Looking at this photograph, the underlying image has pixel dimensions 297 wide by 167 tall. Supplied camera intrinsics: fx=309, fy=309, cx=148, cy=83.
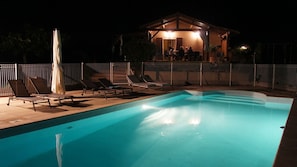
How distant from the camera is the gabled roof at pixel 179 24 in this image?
22.3m

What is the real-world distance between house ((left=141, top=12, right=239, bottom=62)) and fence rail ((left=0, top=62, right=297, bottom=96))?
3261mm

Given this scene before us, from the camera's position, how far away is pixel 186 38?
24047 millimetres

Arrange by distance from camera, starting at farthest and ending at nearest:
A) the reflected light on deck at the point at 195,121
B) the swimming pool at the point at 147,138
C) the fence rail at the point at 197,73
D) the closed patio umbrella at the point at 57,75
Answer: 1. the fence rail at the point at 197,73
2. the closed patio umbrella at the point at 57,75
3. the reflected light on deck at the point at 195,121
4. the swimming pool at the point at 147,138

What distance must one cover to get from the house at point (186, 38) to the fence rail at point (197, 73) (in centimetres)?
326

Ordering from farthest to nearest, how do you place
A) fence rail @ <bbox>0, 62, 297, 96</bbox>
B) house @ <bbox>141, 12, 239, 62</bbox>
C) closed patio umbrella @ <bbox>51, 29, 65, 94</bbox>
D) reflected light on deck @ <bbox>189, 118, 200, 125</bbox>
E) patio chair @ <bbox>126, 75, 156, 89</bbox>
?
house @ <bbox>141, 12, 239, 62</bbox>, fence rail @ <bbox>0, 62, 297, 96</bbox>, patio chair @ <bbox>126, 75, 156, 89</bbox>, closed patio umbrella @ <bbox>51, 29, 65, 94</bbox>, reflected light on deck @ <bbox>189, 118, 200, 125</bbox>

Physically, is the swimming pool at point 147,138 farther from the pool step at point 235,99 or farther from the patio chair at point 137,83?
the patio chair at point 137,83

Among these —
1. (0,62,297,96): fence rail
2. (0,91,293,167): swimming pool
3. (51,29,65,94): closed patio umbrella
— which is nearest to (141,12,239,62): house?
(0,62,297,96): fence rail

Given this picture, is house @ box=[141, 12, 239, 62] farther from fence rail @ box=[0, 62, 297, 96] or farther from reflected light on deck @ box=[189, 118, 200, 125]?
reflected light on deck @ box=[189, 118, 200, 125]

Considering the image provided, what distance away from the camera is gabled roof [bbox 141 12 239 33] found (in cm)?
2228

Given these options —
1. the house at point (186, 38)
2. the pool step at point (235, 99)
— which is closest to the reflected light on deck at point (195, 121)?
the pool step at point (235, 99)

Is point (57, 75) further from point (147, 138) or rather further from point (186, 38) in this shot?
point (186, 38)

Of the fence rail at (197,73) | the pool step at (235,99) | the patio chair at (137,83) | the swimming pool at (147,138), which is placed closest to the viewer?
the swimming pool at (147,138)

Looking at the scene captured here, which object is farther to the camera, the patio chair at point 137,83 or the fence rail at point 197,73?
the fence rail at point 197,73

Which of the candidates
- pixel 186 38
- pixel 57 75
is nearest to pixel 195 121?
pixel 57 75
